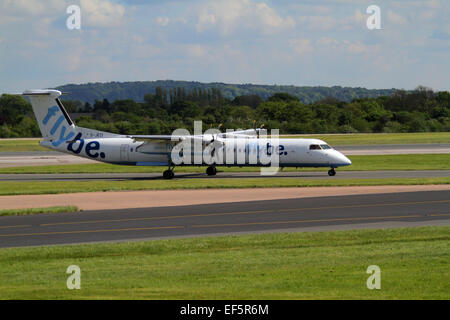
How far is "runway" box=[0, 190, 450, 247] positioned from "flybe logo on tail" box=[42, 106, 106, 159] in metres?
18.3

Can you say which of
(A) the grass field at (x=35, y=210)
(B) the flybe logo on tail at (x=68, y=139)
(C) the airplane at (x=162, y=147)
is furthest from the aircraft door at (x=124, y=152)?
(A) the grass field at (x=35, y=210)

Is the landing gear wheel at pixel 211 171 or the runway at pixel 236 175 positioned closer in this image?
the runway at pixel 236 175

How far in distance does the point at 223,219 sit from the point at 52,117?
25.5 m

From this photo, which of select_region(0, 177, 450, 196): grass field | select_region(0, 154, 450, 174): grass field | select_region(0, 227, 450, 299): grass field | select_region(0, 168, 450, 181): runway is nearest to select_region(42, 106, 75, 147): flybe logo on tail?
select_region(0, 168, 450, 181): runway

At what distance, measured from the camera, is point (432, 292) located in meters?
12.1

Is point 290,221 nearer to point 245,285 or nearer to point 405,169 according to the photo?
point 245,285

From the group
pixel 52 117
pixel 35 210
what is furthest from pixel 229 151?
pixel 35 210

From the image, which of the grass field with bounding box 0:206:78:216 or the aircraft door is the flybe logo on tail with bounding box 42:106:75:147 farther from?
the grass field with bounding box 0:206:78:216

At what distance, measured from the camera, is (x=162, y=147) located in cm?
4444

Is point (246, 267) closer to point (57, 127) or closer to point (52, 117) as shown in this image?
point (57, 127)

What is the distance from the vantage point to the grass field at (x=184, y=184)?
120ft

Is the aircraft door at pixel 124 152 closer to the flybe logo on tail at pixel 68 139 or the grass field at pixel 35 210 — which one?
the flybe logo on tail at pixel 68 139
